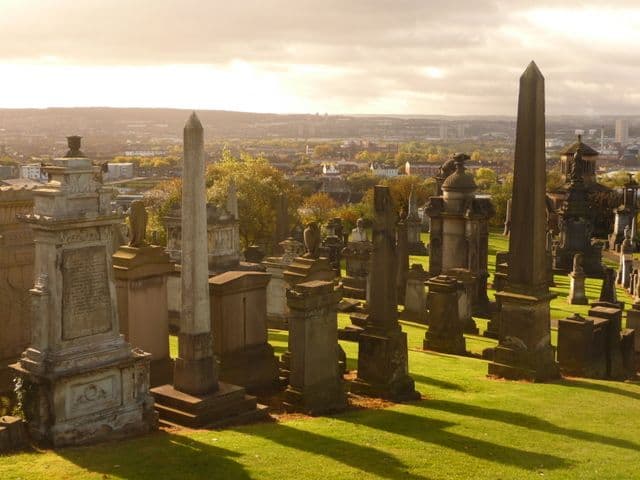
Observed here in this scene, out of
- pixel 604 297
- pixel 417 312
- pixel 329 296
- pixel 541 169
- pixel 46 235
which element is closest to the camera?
pixel 46 235

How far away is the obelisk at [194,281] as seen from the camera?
36.5 ft

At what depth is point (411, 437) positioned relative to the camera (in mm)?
10828

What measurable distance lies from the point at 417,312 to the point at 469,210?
337cm

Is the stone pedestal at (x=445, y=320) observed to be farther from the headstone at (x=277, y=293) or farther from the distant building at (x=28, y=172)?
the distant building at (x=28, y=172)

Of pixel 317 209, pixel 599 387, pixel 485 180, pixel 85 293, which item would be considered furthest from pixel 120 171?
pixel 85 293

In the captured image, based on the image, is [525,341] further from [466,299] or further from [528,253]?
[466,299]

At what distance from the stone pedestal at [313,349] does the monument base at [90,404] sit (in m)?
2.44

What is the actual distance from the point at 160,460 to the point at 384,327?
17.6 feet

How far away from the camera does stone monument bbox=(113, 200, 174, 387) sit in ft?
41.4

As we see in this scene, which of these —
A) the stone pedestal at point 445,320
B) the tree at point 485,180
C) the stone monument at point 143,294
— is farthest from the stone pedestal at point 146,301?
the tree at point 485,180

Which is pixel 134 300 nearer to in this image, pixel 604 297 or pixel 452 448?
pixel 452 448

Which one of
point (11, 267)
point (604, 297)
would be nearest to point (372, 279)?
point (11, 267)

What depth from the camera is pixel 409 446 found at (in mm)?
10352

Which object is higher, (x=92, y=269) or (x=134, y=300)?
(x=92, y=269)
